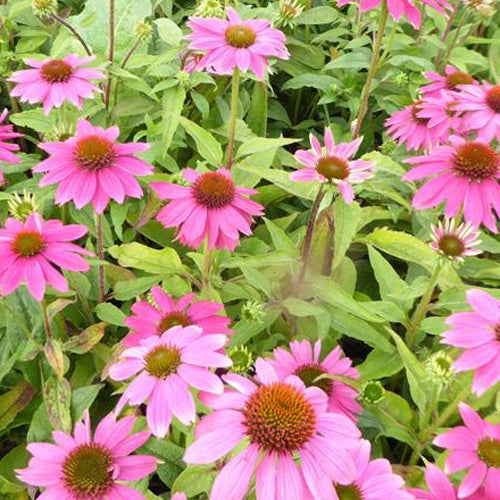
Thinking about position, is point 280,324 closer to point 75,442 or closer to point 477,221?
point 477,221

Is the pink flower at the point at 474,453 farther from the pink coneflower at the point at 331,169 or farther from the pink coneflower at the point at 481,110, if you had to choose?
the pink coneflower at the point at 481,110

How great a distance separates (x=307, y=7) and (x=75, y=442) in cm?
166

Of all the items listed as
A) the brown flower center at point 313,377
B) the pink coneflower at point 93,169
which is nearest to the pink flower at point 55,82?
the pink coneflower at point 93,169

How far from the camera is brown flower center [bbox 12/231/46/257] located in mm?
966

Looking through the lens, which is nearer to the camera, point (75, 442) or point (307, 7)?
point (75, 442)

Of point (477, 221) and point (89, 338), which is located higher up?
point (477, 221)

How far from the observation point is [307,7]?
2064mm

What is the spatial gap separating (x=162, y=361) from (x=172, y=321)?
0.22 metres

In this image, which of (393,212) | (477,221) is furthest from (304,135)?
Result: (477,221)

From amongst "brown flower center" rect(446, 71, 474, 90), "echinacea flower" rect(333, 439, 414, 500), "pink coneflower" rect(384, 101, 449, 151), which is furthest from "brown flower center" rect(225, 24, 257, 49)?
"echinacea flower" rect(333, 439, 414, 500)

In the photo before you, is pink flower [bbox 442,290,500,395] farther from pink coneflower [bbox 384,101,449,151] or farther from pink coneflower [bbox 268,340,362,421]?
pink coneflower [bbox 384,101,449,151]

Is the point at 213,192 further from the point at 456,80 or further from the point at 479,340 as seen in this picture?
the point at 456,80

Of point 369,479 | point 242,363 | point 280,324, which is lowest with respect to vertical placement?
point 280,324

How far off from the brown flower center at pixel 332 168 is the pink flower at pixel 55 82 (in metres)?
0.51
